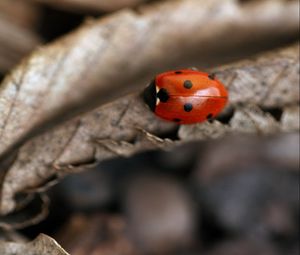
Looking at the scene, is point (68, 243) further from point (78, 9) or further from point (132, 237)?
point (78, 9)

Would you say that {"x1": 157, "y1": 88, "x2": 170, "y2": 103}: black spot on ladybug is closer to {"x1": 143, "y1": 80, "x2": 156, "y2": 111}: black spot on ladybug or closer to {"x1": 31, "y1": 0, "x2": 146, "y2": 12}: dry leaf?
{"x1": 143, "y1": 80, "x2": 156, "y2": 111}: black spot on ladybug

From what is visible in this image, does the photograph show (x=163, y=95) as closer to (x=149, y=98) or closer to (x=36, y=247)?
(x=149, y=98)

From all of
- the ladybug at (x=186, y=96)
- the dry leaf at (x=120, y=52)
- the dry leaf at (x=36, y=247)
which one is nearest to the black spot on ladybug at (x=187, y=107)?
the ladybug at (x=186, y=96)

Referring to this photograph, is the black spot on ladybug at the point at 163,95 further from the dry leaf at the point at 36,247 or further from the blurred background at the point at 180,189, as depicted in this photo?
the dry leaf at the point at 36,247

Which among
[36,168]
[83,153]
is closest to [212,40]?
[83,153]

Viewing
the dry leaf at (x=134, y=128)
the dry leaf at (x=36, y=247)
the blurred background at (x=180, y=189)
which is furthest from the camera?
the blurred background at (x=180, y=189)

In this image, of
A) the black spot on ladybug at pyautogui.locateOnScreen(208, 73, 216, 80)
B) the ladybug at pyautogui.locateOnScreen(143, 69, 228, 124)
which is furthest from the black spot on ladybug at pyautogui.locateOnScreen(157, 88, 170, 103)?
the black spot on ladybug at pyautogui.locateOnScreen(208, 73, 216, 80)

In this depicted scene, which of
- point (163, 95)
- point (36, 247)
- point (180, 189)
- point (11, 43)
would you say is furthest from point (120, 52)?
point (36, 247)
